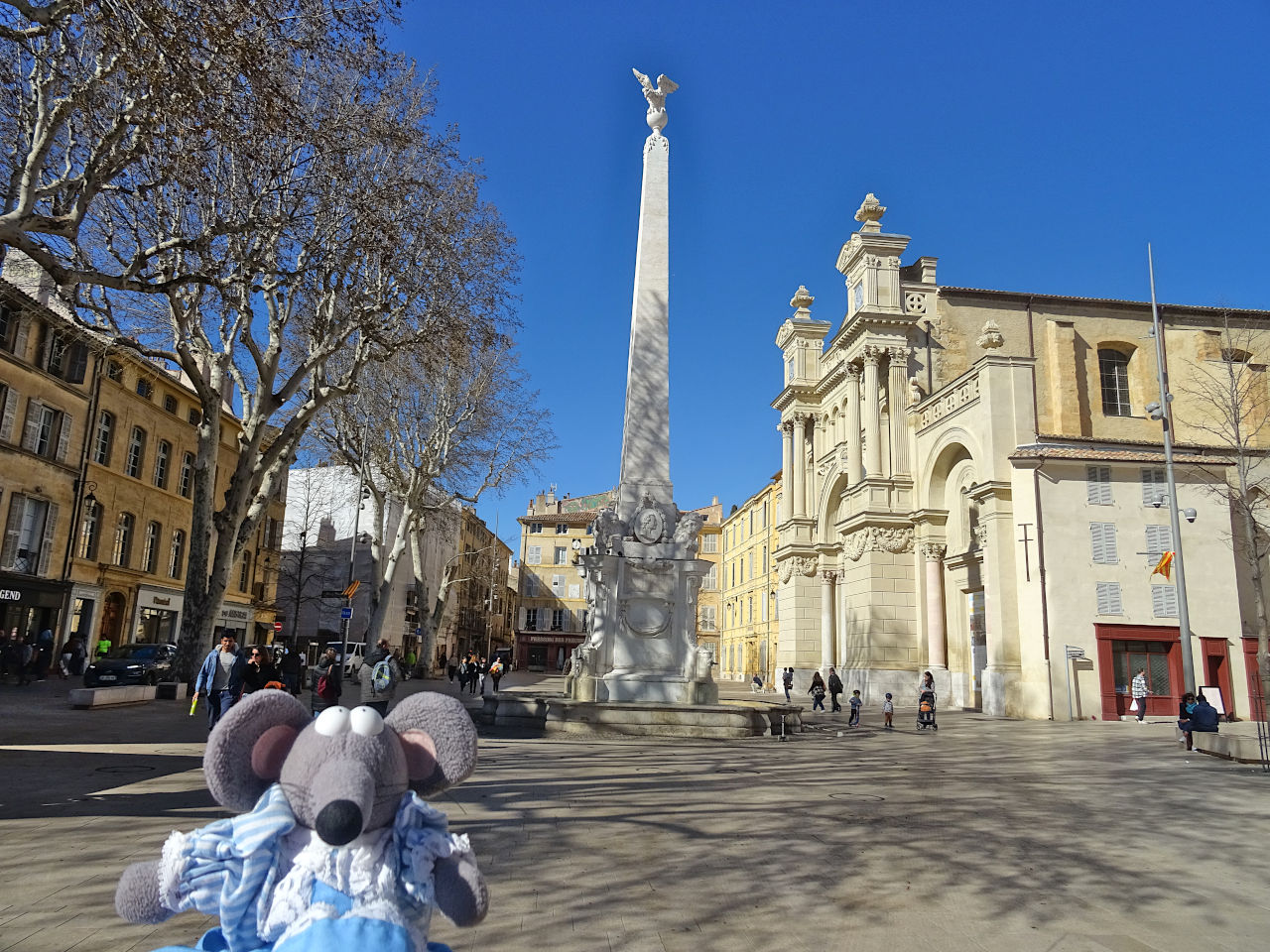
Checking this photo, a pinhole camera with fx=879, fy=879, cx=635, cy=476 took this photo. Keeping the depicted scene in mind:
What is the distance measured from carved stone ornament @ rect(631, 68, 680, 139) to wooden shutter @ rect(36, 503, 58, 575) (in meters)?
20.9

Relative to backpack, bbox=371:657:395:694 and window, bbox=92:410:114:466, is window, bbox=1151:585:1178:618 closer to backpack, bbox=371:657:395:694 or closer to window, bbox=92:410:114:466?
backpack, bbox=371:657:395:694

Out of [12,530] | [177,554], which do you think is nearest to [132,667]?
[12,530]

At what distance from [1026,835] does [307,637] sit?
A: 156 feet

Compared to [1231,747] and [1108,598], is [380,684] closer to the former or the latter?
[1231,747]

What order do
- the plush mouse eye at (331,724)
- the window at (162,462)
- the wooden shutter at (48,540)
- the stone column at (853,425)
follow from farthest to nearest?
the stone column at (853,425) < the window at (162,462) < the wooden shutter at (48,540) < the plush mouse eye at (331,724)

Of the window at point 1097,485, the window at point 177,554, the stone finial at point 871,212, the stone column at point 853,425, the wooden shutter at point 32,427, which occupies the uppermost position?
the stone finial at point 871,212

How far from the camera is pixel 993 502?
81.5 feet

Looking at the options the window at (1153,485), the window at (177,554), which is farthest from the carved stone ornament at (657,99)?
the window at (177,554)

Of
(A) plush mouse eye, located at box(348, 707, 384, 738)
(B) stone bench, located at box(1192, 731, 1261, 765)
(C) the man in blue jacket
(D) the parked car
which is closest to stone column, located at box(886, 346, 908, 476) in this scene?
(B) stone bench, located at box(1192, 731, 1261, 765)

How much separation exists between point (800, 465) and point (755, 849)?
111ft

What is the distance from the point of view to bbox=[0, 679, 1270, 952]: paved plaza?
4.69 meters

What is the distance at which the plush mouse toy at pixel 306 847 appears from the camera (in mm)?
2197

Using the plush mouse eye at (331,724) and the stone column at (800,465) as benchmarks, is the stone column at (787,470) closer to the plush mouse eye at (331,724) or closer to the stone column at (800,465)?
the stone column at (800,465)

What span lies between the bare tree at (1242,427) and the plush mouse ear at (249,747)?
24.7m
